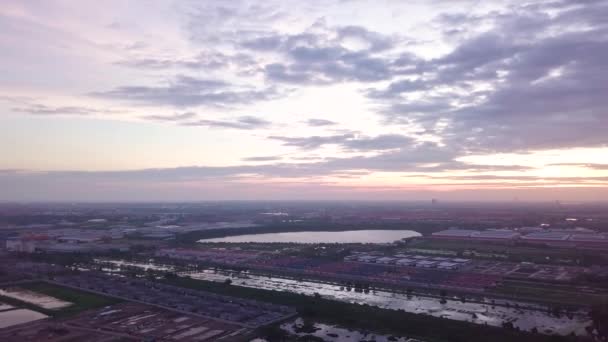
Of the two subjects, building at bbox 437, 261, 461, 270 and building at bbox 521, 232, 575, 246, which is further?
building at bbox 521, 232, 575, 246

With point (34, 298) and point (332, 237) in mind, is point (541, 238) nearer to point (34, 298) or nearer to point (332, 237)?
point (332, 237)

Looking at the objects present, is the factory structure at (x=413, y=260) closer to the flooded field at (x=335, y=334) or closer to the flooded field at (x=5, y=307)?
the flooded field at (x=335, y=334)

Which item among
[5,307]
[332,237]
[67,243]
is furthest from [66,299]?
[332,237]

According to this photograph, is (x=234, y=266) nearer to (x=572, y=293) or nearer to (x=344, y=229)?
(x=572, y=293)

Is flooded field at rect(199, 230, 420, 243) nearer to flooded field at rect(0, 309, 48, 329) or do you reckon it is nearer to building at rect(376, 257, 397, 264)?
building at rect(376, 257, 397, 264)

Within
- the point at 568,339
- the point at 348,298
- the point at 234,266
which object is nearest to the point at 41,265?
the point at 234,266

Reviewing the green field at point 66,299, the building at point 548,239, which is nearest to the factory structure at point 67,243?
the green field at point 66,299

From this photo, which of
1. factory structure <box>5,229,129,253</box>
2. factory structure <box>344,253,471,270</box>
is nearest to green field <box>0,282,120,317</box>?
factory structure <box>5,229,129,253</box>
